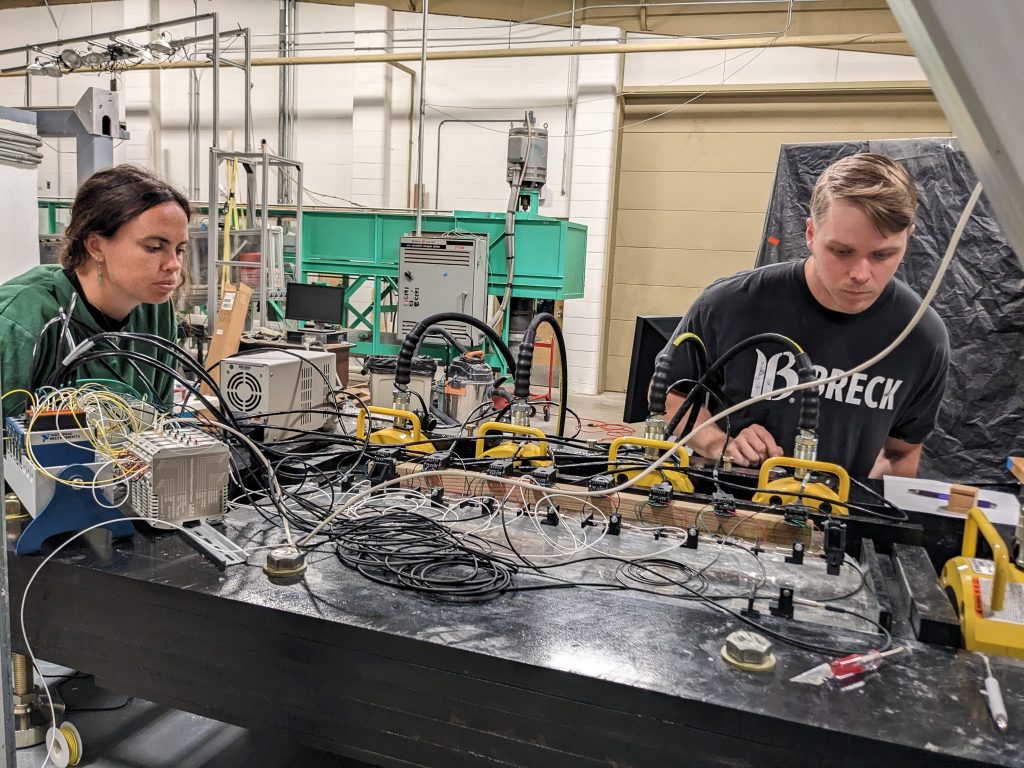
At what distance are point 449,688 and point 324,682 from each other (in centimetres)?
17

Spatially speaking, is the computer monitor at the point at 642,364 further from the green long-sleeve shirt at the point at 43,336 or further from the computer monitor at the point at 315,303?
the computer monitor at the point at 315,303

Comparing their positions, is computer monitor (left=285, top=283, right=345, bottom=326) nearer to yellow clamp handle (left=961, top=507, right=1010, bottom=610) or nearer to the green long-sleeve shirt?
the green long-sleeve shirt

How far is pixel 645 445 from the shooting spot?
1.34 meters

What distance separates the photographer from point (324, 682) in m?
0.92

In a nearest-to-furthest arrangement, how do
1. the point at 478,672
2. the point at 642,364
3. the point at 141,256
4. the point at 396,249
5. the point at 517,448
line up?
the point at 478,672, the point at 517,448, the point at 141,256, the point at 642,364, the point at 396,249

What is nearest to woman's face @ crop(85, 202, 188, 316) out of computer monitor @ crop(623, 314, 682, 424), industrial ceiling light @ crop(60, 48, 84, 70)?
A: computer monitor @ crop(623, 314, 682, 424)

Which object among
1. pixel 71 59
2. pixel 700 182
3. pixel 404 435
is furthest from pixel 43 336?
pixel 700 182

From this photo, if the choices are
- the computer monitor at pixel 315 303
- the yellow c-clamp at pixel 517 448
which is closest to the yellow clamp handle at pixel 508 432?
the yellow c-clamp at pixel 517 448

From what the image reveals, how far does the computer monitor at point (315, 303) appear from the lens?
5.01 metres

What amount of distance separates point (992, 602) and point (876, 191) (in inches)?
35.0

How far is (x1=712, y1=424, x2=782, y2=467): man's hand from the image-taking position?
5.04 feet

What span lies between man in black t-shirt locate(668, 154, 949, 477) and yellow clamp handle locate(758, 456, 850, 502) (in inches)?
9.6

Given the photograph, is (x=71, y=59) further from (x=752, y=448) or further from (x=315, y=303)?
(x=752, y=448)

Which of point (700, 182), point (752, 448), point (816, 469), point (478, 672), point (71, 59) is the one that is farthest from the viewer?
point (700, 182)
